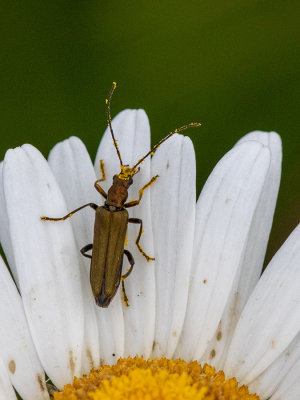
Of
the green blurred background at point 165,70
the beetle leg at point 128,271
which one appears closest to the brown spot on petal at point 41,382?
the beetle leg at point 128,271

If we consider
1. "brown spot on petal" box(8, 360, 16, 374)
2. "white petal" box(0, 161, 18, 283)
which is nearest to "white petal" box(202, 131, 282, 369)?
"brown spot on petal" box(8, 360, 16, 374)

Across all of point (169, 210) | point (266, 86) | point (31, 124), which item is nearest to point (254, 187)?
point (169, 210)

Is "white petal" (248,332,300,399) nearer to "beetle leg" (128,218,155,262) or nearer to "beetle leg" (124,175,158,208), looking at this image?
"beetle leg" (128,218,155,262)

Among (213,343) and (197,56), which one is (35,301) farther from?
(197,56)

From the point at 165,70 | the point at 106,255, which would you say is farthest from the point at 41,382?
the point at 165,70

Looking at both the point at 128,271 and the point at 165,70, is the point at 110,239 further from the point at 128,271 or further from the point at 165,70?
the point at 165,70

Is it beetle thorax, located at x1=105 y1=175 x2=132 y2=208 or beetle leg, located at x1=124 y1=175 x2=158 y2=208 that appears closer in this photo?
beetle leg, located at x1=124 y1=175 x2=158 y2=208
